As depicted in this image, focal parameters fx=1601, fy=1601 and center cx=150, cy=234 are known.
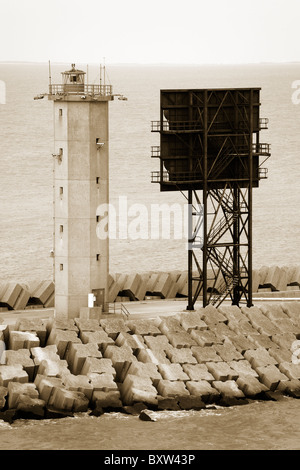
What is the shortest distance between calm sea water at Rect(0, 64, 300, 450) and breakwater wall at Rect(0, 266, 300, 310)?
1266cm

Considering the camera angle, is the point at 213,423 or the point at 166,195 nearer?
the point at 213,423

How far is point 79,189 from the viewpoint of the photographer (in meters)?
58.0

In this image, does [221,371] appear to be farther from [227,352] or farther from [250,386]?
[227,352]

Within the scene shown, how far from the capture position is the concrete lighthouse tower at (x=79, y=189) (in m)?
57.8

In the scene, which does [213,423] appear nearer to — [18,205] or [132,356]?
[132,356]

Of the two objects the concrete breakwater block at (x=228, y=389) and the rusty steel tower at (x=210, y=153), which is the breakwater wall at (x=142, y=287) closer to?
the rusty steel tower at (x=210, y=153)

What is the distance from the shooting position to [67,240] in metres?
58.0

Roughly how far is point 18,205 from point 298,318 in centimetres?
5741

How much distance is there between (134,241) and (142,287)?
120 feet

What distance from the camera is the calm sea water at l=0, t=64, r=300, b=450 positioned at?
48500 mm

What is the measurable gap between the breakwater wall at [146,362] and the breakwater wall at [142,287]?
5.03 metres

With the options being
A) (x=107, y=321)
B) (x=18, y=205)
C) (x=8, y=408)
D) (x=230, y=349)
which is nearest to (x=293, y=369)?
(x=230, y=349)

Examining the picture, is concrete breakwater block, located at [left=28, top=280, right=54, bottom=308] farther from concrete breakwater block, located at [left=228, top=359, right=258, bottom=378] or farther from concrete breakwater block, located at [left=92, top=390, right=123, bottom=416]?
concrete breakwater block, located at [left=92, top=390, right=123, bottom=416]

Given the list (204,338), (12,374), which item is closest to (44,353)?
(12,374)
